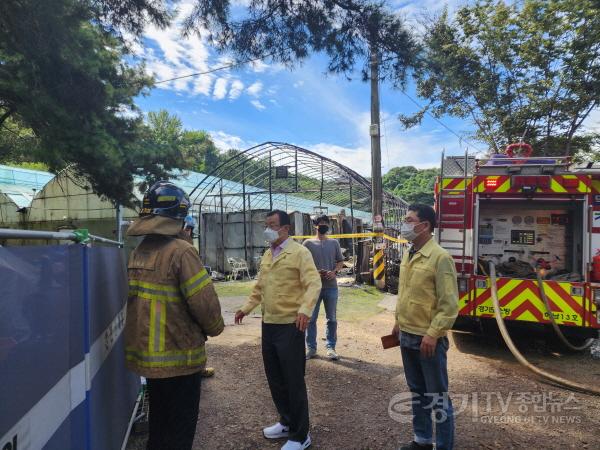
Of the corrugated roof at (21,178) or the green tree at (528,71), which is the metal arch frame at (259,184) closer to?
the green tree at (528,71)

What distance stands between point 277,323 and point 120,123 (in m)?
7.39

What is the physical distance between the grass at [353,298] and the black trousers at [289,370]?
4.48m

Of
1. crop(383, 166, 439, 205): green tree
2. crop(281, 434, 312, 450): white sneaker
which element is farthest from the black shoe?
crop(383, 166, 439, 205): green tree

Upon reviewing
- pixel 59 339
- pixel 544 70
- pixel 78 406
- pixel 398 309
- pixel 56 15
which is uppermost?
pixel 544 70

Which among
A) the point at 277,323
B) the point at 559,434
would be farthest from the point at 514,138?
the point at 277,323

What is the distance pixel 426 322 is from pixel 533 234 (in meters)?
4.14

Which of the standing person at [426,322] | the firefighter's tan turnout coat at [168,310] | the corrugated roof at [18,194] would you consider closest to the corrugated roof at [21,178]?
the corrugated roof at [18,194]

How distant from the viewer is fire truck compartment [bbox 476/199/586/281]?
5633 millimetres

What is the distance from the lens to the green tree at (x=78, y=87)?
15.9 feet

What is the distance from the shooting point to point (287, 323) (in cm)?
304

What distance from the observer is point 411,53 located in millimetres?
4668

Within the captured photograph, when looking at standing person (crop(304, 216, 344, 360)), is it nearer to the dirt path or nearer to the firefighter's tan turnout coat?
the dirt path

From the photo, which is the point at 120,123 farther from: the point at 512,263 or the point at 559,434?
the point at 559,434

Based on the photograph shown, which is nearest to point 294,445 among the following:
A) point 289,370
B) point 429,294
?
point 289,370
